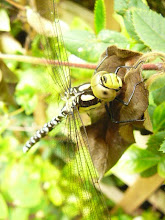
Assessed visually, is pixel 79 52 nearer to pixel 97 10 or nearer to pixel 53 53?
pixel 53 53

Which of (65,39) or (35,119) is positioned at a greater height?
(65,39)

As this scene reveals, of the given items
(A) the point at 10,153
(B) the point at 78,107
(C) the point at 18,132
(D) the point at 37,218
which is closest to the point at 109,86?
(B) the point at 78,107

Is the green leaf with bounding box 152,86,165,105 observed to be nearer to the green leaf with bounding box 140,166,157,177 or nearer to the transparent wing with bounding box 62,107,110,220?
the transparent wing with bounding box 62,107,110,220

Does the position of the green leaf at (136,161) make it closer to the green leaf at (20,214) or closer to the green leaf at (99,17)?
the green leaf at (99,17)

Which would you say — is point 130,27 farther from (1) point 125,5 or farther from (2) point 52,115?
(2) point 52,115

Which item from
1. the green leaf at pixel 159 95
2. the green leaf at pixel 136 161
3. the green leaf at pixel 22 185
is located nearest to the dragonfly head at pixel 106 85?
the green leaf at pixel 159 95

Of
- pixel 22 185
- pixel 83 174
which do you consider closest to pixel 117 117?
pixel 83 174
